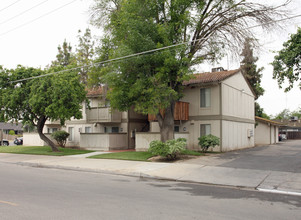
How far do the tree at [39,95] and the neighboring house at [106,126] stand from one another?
3.42 m

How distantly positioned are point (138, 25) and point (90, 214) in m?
13.4

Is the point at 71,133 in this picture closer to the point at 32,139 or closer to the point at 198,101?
the point at 32,139

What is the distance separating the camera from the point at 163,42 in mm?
17875

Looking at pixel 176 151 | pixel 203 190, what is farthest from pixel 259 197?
pixel 176 151

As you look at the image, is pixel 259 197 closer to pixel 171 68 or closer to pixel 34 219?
pixel 34 219

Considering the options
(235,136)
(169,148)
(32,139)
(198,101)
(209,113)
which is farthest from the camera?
(32,139)

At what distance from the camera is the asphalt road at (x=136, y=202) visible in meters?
6.22

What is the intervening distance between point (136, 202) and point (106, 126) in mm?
21028

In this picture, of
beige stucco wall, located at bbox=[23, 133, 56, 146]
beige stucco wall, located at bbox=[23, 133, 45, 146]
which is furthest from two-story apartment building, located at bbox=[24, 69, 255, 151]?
beige stucco wall, located at bbox=[23, 133, 45, 146]

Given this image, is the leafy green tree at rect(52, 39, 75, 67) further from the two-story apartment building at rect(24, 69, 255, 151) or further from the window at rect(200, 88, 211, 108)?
the window at rect(200, 88, 211, 108)

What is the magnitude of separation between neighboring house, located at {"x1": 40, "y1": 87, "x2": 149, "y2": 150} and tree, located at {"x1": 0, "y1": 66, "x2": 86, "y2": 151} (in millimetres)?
3417

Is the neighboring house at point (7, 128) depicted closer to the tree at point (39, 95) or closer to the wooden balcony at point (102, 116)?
the wooden balcony at point (102, 116)

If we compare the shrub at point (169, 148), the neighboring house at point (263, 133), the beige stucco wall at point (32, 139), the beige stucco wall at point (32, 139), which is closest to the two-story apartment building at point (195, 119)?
the beige stucco wall at point (32, 139)

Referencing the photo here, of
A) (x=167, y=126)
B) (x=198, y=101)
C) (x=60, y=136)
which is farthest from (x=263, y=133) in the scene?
(x=60, y=136)
